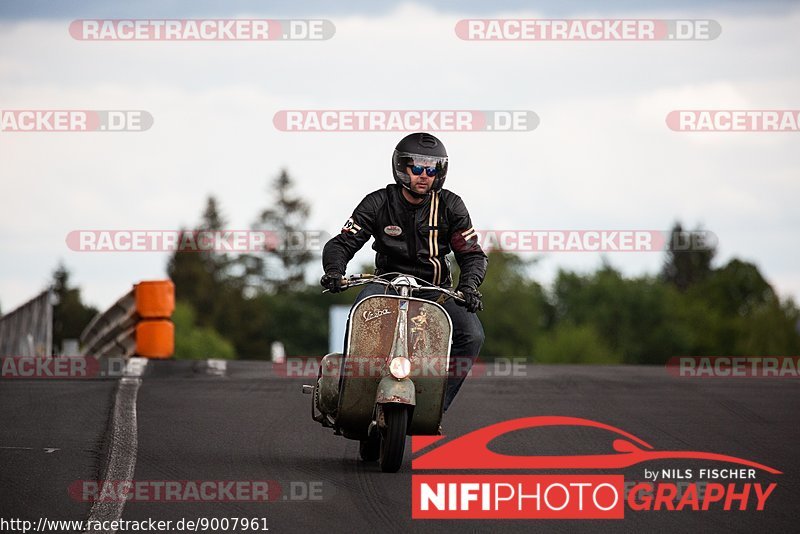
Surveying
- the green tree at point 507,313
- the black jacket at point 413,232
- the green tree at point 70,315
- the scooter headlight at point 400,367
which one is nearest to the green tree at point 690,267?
the green tree at point 507,313

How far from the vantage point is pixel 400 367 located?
28.6 ft

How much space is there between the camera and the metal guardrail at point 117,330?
18.0 metres

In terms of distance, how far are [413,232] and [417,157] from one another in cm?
48

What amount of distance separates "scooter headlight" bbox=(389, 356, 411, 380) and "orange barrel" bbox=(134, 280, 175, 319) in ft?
29.7

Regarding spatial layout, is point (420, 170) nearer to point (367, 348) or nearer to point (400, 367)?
point (367, 348)

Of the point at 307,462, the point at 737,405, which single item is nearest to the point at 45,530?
the point at 307,462

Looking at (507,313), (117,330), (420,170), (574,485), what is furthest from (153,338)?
(507,313)

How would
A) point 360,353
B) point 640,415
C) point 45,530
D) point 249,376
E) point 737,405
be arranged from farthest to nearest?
1. point 249,376
2. point 737,405
3. point 640,415
4. point 360,353
5. point 45,530

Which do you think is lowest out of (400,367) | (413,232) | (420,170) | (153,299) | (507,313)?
(507,313)

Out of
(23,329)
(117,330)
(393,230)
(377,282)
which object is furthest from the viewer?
(23,329)

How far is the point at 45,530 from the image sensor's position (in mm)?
6641

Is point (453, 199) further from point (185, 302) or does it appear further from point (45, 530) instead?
point (185, 302)

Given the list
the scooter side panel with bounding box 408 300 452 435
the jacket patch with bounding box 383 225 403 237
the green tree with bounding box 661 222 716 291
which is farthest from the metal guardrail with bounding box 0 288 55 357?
the green tree with bounding box 661 222 716 291

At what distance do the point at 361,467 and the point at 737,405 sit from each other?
4.78m
